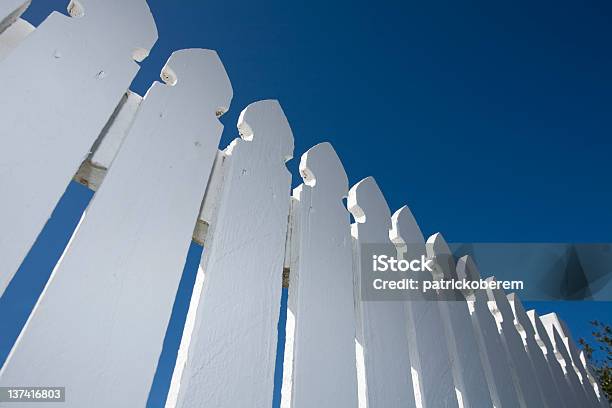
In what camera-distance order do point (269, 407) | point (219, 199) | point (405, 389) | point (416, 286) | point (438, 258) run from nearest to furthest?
point (269, 407) < point (219, 199) < point (405, 389) < point (416, 286) < point (438, 258)

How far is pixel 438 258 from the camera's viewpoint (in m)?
1.77

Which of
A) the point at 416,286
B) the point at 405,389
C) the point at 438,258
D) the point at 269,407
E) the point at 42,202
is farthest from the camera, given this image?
the point at 438,258

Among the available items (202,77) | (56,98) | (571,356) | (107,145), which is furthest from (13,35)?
(571,356)

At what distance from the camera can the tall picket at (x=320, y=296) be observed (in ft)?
2.93

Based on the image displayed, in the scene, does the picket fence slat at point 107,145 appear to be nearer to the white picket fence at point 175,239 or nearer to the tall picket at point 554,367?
the white picket fence at point 175,239

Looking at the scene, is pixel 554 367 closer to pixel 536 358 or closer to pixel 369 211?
pixel 536 358

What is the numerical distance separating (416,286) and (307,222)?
60cm

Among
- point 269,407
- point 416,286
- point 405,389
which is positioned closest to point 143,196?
point 269,407

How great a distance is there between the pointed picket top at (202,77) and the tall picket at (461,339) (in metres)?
1.15

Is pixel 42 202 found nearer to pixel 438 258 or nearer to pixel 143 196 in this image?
pixel 143 196

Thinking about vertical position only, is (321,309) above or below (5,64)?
below

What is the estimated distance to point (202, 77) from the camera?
3.41 feet

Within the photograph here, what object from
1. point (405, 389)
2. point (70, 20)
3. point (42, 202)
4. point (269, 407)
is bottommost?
point (269, 407)

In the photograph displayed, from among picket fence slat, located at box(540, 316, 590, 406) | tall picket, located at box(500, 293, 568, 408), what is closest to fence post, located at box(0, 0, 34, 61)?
tall picket, located at box(500, 293, 568, 408)
